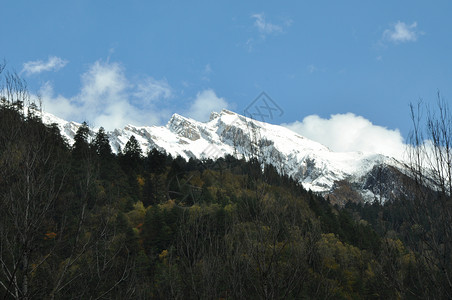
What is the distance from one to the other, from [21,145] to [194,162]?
7041cm

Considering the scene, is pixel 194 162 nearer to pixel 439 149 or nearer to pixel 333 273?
pixel 333 273

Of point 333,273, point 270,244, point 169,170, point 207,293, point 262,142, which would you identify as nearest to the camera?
point 270,244

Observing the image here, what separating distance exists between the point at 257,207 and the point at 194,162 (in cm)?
6937

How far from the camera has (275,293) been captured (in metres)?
8.27

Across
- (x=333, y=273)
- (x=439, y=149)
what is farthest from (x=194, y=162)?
(x=439, y=149)

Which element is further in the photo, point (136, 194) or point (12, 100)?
point (136, 194)

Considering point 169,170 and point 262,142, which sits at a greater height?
point 169,170

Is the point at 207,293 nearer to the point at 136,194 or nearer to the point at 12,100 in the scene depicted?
the point at 12,100

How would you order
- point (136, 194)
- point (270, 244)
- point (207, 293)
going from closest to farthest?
point (270, 244) < point (207, 293) < point (136, 194)

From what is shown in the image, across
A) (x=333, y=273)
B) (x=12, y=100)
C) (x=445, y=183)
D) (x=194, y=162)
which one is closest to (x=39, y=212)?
(x=12, y=100)

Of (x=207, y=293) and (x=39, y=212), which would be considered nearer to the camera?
(x=39, y=212)

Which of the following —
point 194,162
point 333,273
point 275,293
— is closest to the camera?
point 275,293

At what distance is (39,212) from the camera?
21.6ft

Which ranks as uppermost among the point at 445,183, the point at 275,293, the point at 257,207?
the point at 445,183
